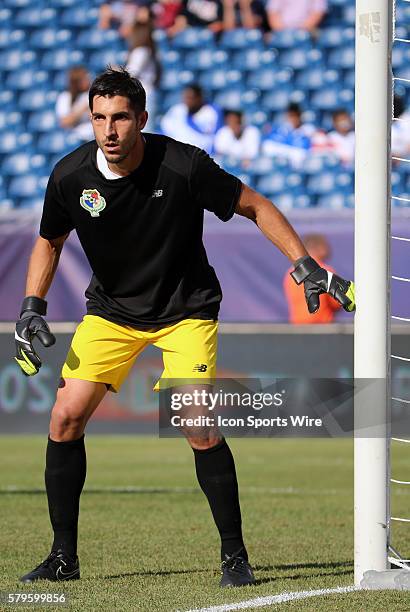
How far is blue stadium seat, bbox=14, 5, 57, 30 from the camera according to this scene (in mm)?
17234

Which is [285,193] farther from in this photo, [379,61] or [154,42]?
[379,61]

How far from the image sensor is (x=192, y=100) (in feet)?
51.9

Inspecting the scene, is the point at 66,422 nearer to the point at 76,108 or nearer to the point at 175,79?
the point at 76,108

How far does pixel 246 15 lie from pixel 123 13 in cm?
172

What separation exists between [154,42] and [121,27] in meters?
0.74

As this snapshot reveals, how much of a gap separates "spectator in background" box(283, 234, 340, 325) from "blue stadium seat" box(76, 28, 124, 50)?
218 inches

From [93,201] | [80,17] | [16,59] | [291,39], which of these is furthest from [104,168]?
[80,17]

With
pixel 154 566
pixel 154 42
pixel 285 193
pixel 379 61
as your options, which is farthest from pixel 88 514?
pixel 154 42

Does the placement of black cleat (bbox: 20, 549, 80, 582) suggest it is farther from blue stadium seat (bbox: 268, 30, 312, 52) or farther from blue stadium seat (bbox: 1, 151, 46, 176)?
blue stadium seat (bbox: 268, 30, 312, 52)

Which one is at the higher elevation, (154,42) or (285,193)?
(154,42)

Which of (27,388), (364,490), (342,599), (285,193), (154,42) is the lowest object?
(342,599)

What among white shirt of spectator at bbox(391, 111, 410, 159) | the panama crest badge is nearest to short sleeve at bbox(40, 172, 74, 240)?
the panama crest badge

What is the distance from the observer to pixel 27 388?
12273 mm

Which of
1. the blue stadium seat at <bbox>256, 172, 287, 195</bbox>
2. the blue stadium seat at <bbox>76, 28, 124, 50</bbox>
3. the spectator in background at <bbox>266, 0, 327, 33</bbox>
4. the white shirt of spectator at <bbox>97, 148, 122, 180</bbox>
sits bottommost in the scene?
the white shirt of spectator at <bbox>97, 148, 122, 180</bbox>
